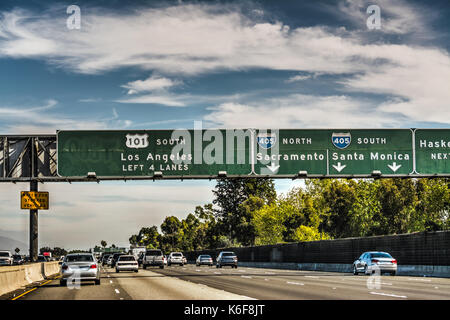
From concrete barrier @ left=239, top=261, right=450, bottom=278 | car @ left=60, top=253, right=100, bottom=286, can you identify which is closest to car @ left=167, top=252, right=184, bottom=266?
concrete barrier @ left=239, top=261, right=450, bottom=278

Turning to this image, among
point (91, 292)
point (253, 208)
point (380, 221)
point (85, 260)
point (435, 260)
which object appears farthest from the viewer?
point (253, 208)

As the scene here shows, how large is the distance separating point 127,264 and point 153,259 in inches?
522

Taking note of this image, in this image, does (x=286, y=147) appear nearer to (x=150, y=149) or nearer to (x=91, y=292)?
(x=150, y=149)

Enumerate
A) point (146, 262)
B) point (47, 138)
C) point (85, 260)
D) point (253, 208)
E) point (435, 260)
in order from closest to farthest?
1. point (85, 260)
2. point (435, 260)
3. point (47, 138)
4. point (146, 262)
5. point (253, 208)

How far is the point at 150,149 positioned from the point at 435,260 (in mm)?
17099

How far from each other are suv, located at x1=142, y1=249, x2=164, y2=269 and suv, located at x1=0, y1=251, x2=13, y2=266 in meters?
11.7

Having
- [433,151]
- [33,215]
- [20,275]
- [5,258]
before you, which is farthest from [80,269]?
[5,258]

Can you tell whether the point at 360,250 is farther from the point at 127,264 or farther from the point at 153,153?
the point at 153,153

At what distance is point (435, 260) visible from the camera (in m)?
38.6

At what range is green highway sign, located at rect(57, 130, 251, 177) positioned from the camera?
134 feet

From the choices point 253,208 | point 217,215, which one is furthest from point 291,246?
point 217,215

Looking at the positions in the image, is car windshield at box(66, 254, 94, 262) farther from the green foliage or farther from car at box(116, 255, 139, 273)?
the green foliage

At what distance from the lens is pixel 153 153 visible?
4081cm
